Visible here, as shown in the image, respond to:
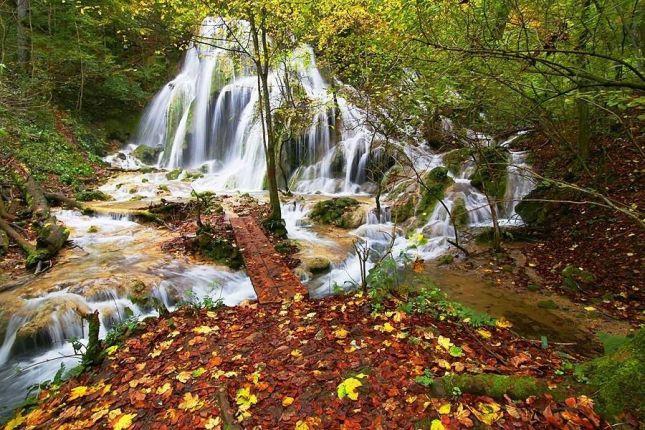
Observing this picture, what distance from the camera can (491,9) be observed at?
16.3 ft

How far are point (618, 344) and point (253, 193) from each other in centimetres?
1274

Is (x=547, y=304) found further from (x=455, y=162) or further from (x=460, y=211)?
(x=455, y=162)

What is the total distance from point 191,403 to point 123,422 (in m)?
0.53

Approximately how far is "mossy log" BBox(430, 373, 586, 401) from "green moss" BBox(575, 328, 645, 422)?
0.47 ft

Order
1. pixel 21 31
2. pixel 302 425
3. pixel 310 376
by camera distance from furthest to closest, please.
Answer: pixel 21 31 < pixel 310 376 < pixel 302 425

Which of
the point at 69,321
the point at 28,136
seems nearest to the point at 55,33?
the point at 28,136

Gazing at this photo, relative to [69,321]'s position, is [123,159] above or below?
above

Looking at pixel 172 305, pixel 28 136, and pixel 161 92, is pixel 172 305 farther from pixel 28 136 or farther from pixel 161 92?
pixel 161 92

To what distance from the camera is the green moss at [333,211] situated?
418 inches

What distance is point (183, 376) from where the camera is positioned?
3229mm

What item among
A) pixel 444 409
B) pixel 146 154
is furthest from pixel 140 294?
pixel 146 154

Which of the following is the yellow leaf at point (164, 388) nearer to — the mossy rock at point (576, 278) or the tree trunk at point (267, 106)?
the tree trunk at point (267, 106)

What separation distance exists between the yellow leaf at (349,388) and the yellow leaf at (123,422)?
66.4 inches

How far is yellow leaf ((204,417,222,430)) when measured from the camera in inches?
100
